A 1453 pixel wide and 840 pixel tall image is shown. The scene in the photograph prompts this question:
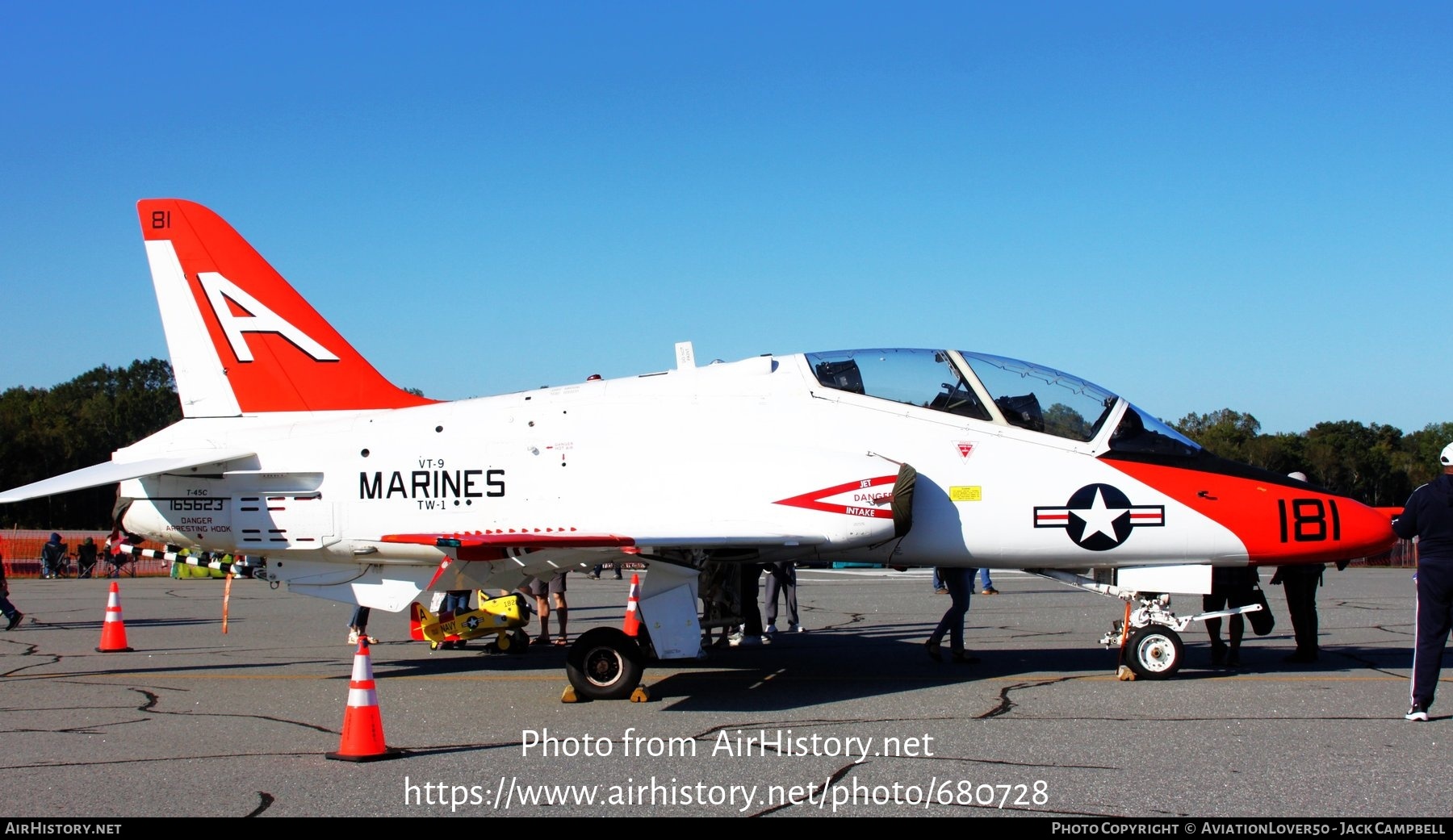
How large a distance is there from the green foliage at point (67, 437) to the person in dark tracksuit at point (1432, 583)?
6017 centimetres

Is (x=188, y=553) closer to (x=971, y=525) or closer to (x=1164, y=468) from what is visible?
(x=971, y=525)

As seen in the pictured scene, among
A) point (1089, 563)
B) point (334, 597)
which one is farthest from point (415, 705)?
point (1089, 563)

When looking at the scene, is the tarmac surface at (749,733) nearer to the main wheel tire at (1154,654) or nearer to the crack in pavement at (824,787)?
the crack in pavement at (824,787)

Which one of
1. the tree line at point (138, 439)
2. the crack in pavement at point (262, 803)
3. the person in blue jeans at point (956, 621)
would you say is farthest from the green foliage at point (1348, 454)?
the crack in pavement at point (262, 803)

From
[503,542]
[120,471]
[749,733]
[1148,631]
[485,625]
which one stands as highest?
[120,471]

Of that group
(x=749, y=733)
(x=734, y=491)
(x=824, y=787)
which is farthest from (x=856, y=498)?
(x=824, y=787)

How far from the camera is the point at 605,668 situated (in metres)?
9.78

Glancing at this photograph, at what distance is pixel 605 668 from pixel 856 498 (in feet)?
8.37

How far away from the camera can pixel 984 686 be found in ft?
33.2

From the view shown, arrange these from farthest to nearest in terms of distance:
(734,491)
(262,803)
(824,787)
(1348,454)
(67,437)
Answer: (1348,454), (67,437), (734,491), (824,787), (262,803)

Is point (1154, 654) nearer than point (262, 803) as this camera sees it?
No

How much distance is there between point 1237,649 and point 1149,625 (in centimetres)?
161

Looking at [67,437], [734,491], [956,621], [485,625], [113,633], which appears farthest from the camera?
[67,437]

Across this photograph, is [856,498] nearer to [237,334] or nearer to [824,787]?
[824,787]
